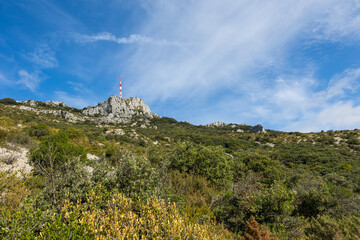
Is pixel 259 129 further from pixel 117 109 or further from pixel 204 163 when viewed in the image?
pixel 117 109

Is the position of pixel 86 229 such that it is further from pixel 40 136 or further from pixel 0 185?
pixel 40 136

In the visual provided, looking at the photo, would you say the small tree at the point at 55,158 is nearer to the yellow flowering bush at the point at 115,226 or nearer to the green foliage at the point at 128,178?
the green foliage at the point at 128,178

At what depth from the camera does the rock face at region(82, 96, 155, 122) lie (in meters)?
79.7

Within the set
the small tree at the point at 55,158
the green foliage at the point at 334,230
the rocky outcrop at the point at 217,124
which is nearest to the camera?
the small tree at the point at 55,158

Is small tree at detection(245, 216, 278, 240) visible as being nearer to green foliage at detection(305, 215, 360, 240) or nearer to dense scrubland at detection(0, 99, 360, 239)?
dense scrubland at detection(0, 99, 360, 239)

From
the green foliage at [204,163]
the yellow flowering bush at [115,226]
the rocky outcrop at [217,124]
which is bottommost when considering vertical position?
the yellow flowering bush at [115,226]

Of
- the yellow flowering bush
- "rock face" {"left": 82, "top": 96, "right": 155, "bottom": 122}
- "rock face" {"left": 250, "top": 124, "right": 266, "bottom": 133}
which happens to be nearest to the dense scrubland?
the yellow flowering bush

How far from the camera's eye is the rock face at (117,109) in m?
79.7

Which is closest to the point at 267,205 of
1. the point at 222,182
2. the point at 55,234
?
the point at 222,182

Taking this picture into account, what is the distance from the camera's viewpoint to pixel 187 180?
32.5 ft

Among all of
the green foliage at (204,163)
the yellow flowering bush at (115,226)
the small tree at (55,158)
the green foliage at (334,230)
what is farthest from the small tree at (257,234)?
the small tree at (55,158)

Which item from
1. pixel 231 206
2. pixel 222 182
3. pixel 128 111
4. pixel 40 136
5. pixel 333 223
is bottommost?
pixel 333 223

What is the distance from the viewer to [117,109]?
3248 inches

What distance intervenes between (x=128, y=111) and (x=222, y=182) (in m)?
78.9
